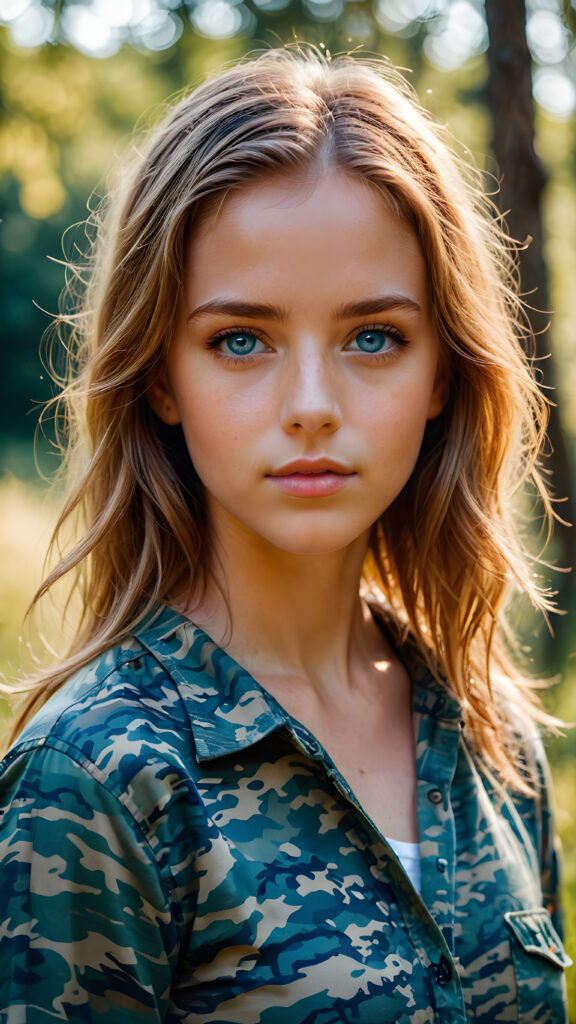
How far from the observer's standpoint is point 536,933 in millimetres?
1690

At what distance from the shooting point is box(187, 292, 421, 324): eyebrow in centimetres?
147

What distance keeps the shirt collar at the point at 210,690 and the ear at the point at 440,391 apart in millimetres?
619

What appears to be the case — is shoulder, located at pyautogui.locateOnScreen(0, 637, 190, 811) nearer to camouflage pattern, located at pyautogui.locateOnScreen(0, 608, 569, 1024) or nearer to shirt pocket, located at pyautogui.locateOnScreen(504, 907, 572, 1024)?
camouflage pattern, located at pyautogui.locateOnScreen(0, 608, 569, 1024)

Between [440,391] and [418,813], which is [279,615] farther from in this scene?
[440,391]

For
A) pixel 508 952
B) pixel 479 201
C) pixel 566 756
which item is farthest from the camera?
pixel 566 756

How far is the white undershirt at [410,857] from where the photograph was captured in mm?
1573

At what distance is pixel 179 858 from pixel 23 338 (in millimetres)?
10930

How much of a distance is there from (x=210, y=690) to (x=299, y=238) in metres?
0.71

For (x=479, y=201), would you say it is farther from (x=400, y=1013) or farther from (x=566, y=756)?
(x=566, y=756)

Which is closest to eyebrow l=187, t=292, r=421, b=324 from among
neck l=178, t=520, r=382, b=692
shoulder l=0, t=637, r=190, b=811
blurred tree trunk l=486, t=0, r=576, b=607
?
neck l=178, t=520, r=382, b=692

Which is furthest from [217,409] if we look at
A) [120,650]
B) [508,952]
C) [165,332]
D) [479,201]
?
[508,952]

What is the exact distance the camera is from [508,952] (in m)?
1.63

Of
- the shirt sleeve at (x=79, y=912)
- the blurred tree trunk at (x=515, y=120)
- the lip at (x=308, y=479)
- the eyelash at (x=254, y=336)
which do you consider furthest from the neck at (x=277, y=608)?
the blurred tree trunk at (x=515, y=120)

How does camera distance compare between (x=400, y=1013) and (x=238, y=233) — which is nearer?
(x=400, y=1013)
